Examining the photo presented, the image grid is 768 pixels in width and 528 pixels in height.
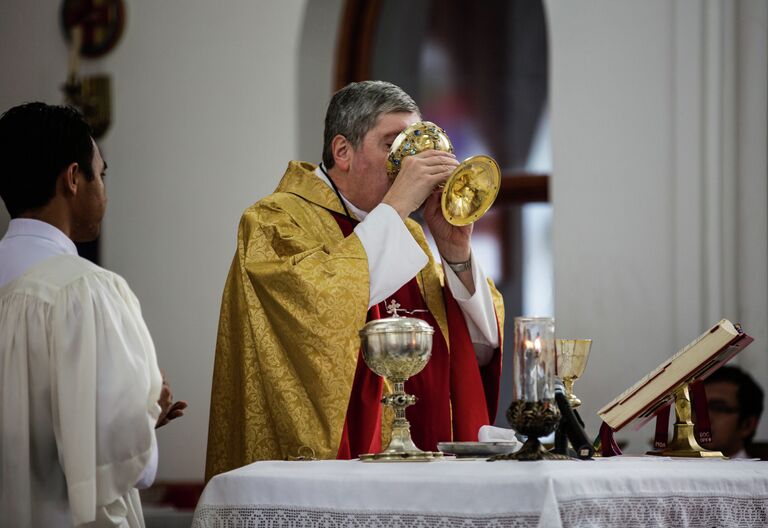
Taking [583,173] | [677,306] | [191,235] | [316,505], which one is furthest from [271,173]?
[316,505]

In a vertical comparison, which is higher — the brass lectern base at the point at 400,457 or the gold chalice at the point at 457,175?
the gold chalice at the point at 457,175

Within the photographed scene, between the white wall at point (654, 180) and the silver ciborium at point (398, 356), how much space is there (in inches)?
105

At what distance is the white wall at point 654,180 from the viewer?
5.22m

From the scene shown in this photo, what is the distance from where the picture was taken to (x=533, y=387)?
2.67m

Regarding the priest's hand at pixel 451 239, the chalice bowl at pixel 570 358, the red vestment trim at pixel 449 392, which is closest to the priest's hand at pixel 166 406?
the red vestment trim at pixel 449 392

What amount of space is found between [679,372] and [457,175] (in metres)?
0.89

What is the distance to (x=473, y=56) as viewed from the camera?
21.6 feet

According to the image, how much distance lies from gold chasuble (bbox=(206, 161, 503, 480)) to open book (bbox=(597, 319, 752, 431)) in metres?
0.72

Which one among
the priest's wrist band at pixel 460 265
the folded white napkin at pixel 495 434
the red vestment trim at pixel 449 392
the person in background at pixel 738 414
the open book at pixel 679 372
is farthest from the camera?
the person in background at pixel 738 414

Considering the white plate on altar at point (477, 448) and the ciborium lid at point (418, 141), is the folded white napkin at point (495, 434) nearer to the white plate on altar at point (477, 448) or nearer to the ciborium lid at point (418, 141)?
the white plate on altar at point (477, 448)

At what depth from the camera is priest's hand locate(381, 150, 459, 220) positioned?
11.5ft

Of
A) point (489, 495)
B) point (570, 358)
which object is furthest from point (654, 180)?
point (489, 495)

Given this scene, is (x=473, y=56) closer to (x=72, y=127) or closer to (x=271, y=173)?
(x=271, y=173)

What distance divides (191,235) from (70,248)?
3.94 meters
